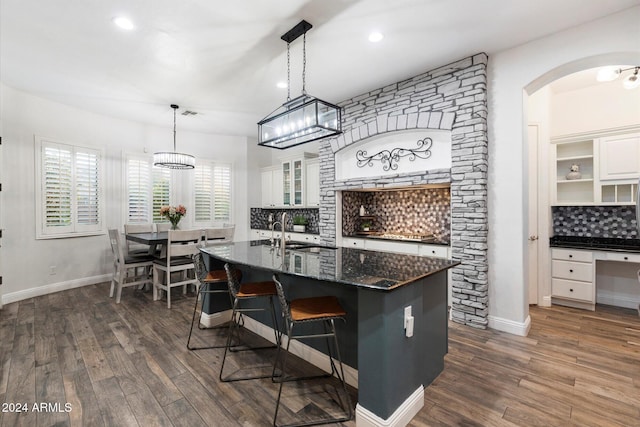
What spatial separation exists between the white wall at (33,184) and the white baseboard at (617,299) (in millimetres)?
6990

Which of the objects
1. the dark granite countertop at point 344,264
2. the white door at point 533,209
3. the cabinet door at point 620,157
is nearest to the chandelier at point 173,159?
the dark granite countertop at point 344,264

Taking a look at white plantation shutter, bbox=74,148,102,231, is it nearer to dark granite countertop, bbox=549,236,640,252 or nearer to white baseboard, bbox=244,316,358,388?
white baseboard, bbox=244,316,358,388

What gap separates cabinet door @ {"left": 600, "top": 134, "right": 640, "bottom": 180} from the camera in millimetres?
3467

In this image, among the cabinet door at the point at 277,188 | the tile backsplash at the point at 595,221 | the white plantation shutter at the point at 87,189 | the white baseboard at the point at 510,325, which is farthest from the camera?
the cabinet door at the point at 277,188

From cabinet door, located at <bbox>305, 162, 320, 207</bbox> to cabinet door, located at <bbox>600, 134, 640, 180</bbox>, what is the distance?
4.03 m

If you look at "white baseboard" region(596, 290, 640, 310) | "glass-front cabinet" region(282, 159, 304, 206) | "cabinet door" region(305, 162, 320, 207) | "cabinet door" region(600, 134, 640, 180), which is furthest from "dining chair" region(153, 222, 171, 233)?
"white baseboard" region(596, 290, 640, 310)

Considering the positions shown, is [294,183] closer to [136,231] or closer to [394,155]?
[394,155]

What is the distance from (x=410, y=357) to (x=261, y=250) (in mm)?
1573

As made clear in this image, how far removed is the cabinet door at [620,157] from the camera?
347 centimetres

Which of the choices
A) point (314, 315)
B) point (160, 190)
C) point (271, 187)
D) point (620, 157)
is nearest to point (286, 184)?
point (271, 187)

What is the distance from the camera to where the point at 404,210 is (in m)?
4.59

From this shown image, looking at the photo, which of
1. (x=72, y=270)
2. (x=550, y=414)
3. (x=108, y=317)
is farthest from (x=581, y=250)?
(x=72, y=270)

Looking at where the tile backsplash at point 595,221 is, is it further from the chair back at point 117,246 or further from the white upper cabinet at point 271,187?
the chair back at point 117,246

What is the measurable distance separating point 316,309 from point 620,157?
4.23m
